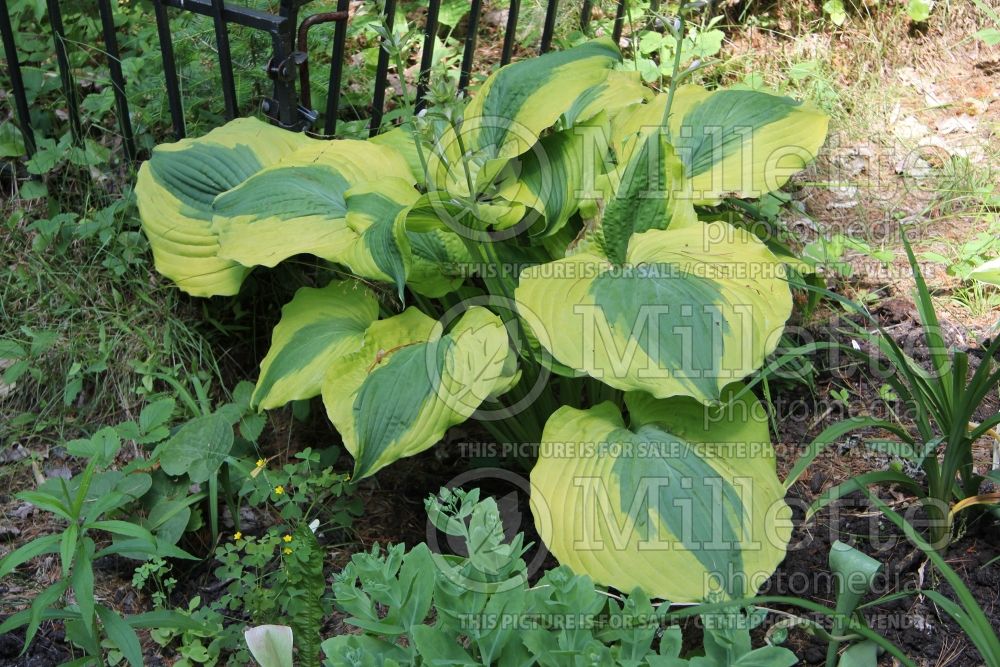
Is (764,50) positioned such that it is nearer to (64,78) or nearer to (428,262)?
(428,262)

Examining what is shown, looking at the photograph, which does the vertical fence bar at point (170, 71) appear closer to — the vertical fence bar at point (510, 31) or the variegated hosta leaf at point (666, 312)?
the vertical fence bar at point (510, 31)

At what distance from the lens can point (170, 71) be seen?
2627 mm

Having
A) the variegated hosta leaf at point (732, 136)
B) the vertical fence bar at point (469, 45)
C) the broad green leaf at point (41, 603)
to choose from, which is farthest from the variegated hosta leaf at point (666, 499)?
the vertical fence bar at point (469, 45)

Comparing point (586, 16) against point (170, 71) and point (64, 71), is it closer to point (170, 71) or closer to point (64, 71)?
point (170, 71)

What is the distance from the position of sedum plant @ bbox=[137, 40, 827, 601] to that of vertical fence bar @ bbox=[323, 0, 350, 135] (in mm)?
258

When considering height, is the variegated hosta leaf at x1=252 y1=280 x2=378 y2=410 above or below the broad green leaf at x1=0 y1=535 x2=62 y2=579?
above

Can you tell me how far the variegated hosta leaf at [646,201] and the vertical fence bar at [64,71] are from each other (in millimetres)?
1713

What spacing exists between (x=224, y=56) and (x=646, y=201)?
1.29m

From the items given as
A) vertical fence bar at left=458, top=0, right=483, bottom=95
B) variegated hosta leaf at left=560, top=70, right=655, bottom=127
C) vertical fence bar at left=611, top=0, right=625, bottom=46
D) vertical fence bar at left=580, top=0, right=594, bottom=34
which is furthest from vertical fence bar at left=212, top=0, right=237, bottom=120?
vertical fence bar at left=611, top=0, right=625, bottom=46

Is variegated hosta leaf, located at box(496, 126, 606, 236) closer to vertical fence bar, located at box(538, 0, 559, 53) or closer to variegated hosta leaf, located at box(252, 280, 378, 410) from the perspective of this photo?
variegated hosta leaf, located at box(252, 280, 378, 410)

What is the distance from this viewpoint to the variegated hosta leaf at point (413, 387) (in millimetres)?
1932

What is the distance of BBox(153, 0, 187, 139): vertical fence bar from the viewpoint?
2.59 meters

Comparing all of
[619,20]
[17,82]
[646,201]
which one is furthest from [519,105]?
[17,82]

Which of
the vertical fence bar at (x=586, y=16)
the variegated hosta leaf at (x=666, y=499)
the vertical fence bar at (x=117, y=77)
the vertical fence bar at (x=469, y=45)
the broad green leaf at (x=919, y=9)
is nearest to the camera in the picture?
the variegated hosta leaf at (x=666, y=499)
